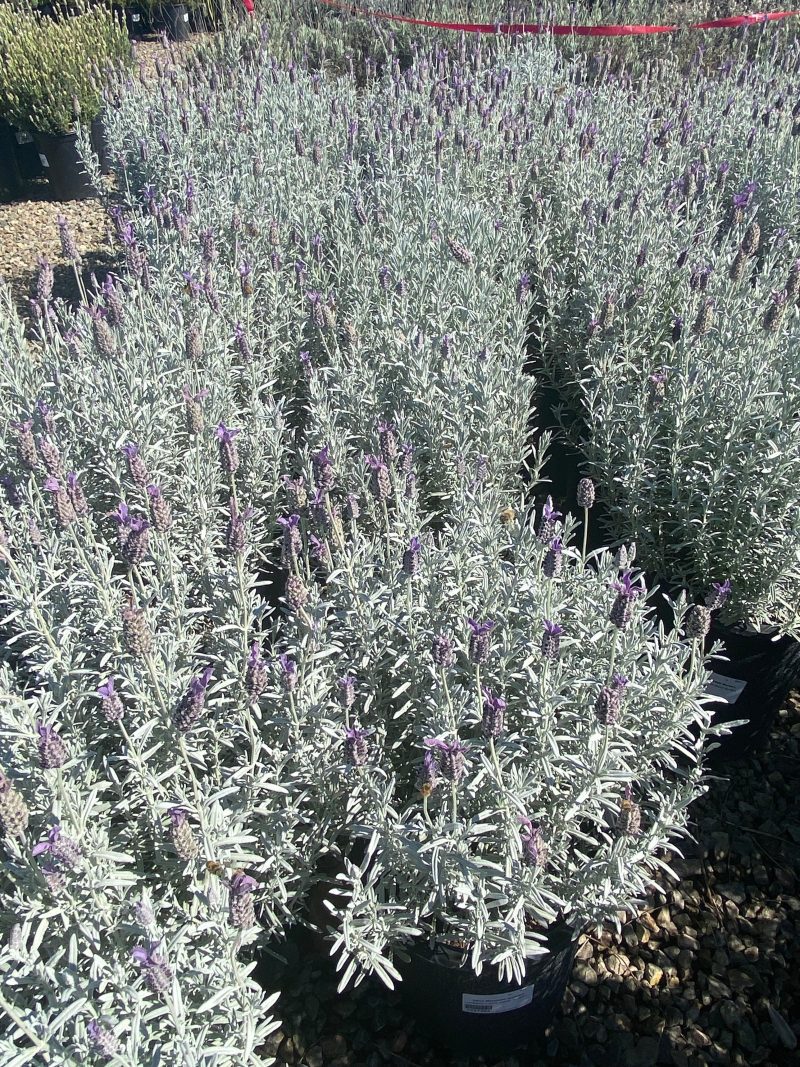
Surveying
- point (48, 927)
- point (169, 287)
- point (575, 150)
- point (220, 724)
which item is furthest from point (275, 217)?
point (48, 927)

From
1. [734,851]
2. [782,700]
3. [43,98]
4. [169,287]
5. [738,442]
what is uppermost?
[43,98]

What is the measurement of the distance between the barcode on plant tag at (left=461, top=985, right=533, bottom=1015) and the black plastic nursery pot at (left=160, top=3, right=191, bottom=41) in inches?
514

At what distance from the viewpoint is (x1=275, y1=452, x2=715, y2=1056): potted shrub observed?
5.59 ft

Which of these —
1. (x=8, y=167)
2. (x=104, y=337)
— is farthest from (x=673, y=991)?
(x=8, y=167)

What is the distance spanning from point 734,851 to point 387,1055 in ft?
3.82

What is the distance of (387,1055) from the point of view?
1992 millimetres

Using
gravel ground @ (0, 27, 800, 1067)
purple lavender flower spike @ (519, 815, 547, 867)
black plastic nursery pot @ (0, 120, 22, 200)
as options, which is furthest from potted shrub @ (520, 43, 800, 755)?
black plastic nursery pot @ (0, 120, 22, 200)

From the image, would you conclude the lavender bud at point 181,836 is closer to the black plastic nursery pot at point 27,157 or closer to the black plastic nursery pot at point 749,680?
the black plastic nursery pot at point 749,680

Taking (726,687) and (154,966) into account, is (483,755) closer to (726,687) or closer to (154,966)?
(154,966)

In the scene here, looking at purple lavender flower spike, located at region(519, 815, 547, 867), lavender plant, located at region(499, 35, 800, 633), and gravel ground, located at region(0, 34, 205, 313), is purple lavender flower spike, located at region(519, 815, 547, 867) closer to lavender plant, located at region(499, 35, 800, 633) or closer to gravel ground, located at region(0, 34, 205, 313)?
lavender plant, located at region(499, 35, 800, 633)

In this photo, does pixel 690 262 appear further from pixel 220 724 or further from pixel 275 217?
pixel 220 724

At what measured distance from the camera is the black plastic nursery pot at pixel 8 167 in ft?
24.0

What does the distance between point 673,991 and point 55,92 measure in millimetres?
7730

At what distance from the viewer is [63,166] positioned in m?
7.04
